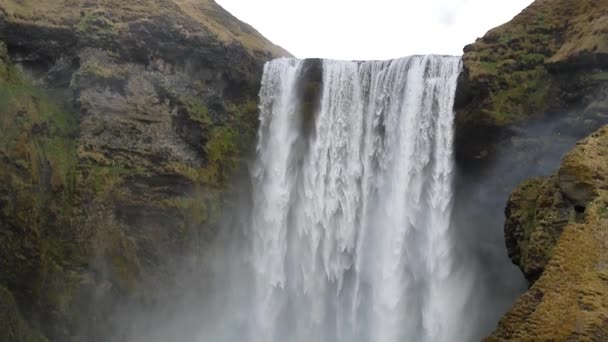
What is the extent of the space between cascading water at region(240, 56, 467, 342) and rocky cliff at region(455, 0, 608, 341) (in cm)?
108

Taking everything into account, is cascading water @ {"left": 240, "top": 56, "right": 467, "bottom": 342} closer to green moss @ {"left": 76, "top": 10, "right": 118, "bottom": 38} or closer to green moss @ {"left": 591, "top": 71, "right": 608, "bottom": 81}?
green moss @ {"left": 591, "top": 71, "right": 608, "bottom": 81}

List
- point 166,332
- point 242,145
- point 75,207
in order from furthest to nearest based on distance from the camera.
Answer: point 242,145, point 166,332, point 75,207

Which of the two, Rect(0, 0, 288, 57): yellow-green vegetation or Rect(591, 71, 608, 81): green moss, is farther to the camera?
Rect(0, 0, 288, 57): yellow-green vegetation

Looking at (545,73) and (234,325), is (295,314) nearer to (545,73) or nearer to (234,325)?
(234,325)

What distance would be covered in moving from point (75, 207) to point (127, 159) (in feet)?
9.38

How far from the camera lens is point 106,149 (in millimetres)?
26672

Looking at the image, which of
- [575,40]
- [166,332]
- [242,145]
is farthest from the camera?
[242,145]

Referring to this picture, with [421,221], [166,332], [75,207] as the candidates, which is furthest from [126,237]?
[421,221]

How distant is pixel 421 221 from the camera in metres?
25.9

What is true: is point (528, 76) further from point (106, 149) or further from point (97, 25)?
point (97, 25)

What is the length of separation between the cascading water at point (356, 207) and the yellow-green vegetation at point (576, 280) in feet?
34.7

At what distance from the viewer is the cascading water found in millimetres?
25562

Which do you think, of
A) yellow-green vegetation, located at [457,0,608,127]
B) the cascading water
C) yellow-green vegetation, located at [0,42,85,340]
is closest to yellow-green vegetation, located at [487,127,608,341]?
yellow-green vegetation, located at [457,0,608,127]

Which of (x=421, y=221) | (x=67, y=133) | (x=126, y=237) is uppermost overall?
(x=67, y=133)
